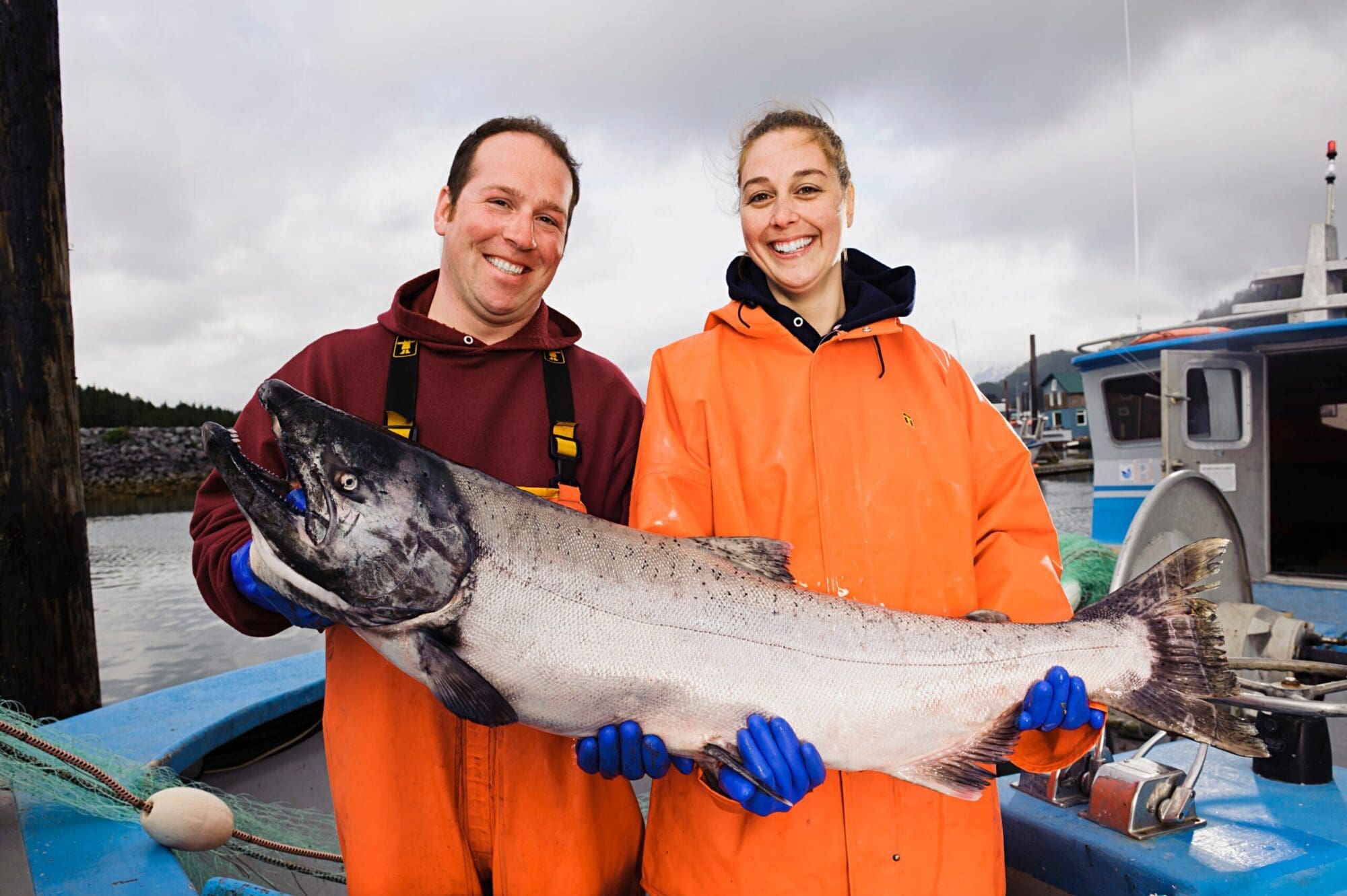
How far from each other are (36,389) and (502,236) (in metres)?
3.69

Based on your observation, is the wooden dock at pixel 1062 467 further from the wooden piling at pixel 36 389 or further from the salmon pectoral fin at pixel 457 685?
the salmon pectoral fin at pixel 457 685

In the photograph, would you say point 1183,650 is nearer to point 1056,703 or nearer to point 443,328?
point 1056,703

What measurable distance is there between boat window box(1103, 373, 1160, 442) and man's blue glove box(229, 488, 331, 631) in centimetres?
1122

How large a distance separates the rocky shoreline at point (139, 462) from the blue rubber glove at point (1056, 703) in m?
54.6

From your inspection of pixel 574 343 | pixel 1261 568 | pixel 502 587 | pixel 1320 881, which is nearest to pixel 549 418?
pixel 574 343

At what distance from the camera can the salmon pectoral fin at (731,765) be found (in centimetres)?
233

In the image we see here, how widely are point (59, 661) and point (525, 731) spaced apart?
407 centimetres

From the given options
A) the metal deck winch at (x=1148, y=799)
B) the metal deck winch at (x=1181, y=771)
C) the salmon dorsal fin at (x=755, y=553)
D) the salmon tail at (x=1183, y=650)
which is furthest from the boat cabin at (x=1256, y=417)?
the salmon dorsal fin at (x=755, y=553)

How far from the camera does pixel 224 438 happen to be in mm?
2219

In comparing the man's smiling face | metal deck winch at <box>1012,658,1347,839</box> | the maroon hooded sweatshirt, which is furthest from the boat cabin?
the man's smiling face

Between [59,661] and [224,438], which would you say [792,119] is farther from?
[59,661]

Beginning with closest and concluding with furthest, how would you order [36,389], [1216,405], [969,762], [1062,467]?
[969,762], [36,389], [1216,405], [1062,467]

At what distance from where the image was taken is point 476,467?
9.52ft

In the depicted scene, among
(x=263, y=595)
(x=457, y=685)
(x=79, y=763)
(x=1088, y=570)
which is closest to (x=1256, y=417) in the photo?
(x=1088, y=570)
